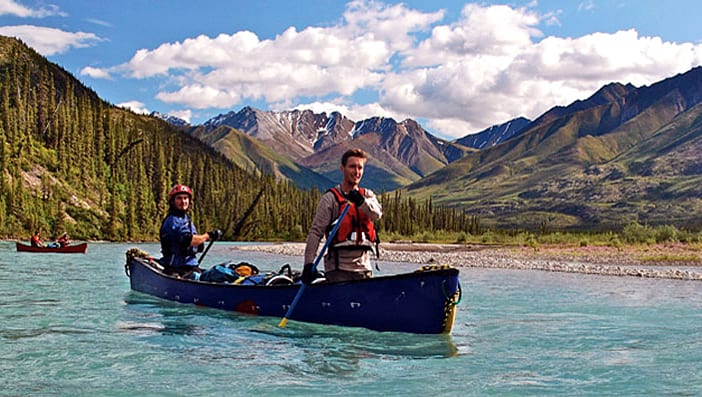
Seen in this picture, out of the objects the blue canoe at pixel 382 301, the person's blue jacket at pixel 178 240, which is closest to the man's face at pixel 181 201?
the person's blue jacket at pixel 178 240

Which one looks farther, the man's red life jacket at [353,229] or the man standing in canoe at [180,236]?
the man standing in canoe at [180,236]

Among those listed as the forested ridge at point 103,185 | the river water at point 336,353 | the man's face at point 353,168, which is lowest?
the river water at point 336,353

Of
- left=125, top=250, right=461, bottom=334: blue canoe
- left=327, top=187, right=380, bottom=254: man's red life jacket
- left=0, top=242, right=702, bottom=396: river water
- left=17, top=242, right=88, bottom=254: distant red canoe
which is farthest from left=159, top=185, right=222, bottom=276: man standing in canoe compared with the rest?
left=17, top=242, right=88, bottom=254: distant red canoe

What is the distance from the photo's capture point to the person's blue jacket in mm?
17250

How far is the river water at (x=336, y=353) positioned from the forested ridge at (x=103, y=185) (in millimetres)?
69287

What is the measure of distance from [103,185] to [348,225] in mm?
114956

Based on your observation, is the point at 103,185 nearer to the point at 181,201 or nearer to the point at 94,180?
the point at 94,180

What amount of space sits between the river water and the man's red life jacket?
73.3 inches

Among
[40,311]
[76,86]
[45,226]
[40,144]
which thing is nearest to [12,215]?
[45,226]

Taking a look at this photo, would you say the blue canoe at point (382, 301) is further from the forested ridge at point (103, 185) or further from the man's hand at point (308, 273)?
the forested ridge at point (103, 185)

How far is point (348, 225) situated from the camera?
1211 centimetres

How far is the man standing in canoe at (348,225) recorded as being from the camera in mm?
11586

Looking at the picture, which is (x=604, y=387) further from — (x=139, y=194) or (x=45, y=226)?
(x=139, y=194)

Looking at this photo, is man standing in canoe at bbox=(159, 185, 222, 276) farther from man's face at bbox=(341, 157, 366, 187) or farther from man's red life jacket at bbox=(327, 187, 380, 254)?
man's face at bbox=(341, 157, 366, 187)
